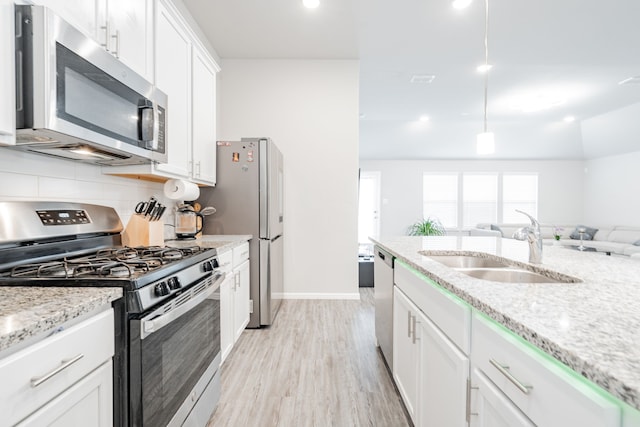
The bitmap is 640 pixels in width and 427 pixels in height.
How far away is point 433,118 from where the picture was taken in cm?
647

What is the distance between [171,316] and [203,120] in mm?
1861

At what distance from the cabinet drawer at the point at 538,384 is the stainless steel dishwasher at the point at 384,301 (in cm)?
114

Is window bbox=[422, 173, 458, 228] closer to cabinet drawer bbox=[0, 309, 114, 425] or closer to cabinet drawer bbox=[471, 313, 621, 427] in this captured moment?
cabinet drawer bbox=[471, 313, 621, 427]

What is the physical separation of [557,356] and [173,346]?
4.08 ft

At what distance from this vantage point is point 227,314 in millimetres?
2230

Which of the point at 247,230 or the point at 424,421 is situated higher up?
the point at 247,230

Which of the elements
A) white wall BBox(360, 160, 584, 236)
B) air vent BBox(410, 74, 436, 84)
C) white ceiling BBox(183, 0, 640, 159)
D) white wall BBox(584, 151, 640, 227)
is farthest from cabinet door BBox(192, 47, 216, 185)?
white wall BBox(584, 151, 640, 227)

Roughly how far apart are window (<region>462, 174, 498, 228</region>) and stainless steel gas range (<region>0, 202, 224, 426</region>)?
8.18 m

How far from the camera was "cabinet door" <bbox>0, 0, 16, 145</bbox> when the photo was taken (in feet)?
3.14

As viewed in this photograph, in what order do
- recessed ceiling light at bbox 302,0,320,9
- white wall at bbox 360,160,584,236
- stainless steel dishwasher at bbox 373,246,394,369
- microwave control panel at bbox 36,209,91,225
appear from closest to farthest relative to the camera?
1. microwave control panel at bbox 36,209,91,225
2. stainless steel dishwasher at bbox 373,246,394,369
3. recessed ceiling light at bbox 302,0,320,9
4. white wall at bbox 360,160,584,236

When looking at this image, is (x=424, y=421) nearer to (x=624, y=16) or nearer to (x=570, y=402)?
(x=570, y=402)

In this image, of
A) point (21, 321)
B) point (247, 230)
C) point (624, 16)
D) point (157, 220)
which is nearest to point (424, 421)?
point (21, 321)

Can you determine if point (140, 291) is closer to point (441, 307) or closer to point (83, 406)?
point (83, 406)

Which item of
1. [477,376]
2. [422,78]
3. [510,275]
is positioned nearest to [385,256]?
[510,275]
